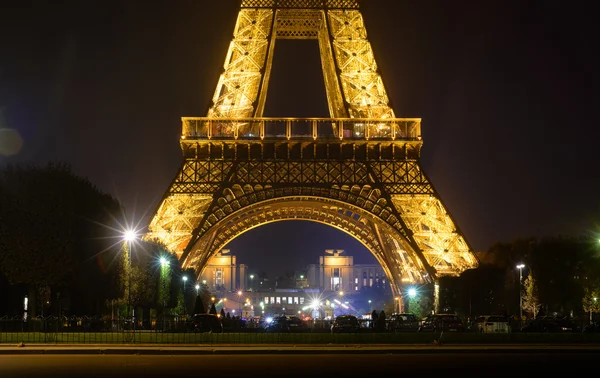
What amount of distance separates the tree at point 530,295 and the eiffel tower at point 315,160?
10.4 meters

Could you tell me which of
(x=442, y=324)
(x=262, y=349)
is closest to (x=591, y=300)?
(x=442, y=324)

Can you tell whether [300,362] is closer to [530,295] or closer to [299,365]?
[299,365]

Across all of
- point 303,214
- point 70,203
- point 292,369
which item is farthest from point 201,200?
point 292,369

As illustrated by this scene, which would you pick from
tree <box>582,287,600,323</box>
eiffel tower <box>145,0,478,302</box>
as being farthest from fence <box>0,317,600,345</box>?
tree <box>582,287,600,323</box>

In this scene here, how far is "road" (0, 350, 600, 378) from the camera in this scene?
2552 centimetres

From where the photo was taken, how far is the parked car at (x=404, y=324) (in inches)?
2176

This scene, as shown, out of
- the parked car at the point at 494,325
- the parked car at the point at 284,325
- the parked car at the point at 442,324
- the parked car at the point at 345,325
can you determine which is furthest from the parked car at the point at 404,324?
the parked car at the point at 284,325

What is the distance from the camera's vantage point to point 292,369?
1063 inches

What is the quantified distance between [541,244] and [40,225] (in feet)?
145

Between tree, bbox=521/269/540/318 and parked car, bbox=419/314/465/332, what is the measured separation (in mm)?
23892

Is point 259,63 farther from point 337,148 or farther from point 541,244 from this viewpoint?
point 541,244

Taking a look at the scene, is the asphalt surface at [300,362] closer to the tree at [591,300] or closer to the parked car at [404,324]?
the parked car at [404,324]

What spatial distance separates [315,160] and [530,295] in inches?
904

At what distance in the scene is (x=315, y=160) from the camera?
222 ft
